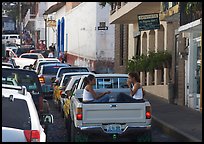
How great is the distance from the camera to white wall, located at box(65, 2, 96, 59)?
→ 39812 millimetres

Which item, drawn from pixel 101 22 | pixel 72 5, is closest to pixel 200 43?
pixel 101 22

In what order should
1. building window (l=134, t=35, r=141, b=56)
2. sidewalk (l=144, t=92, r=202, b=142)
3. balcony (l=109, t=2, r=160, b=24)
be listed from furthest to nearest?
1. building window (l=134, t=35, r=141, b=56)
2. balcony (l=109, t=2, r=160, b=24)
3. sidewalk (l=144, t=92, r=202, b=142)

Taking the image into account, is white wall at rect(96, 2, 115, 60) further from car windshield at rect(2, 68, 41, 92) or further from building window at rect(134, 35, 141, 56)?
car windshield at rect(2, 68, 41, 92)

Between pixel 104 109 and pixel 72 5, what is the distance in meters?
39.1

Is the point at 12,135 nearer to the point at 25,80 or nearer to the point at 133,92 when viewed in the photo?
the point at 133,92

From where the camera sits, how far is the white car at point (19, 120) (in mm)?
7297

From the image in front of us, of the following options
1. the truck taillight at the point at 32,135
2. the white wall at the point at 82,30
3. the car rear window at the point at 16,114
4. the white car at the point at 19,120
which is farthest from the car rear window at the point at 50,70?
the truck taillight at the point at 32,135

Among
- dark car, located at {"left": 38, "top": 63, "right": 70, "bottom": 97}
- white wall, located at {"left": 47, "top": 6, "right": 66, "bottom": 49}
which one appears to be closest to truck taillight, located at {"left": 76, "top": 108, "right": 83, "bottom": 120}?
dark car, located at {"left": 38, "top": 63, "right": 70, "bottom": 97}

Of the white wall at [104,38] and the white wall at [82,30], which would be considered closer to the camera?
the white wall at [104,38]

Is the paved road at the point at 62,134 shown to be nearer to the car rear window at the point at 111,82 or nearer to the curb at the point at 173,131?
the curb at the point at 173,131

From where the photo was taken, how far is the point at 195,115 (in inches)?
693

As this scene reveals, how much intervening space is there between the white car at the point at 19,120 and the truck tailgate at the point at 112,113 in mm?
3601

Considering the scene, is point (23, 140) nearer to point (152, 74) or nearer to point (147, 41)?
point (152, 74)

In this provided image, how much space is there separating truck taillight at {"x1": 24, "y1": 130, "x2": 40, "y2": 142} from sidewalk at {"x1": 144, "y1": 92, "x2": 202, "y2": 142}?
5.98m
